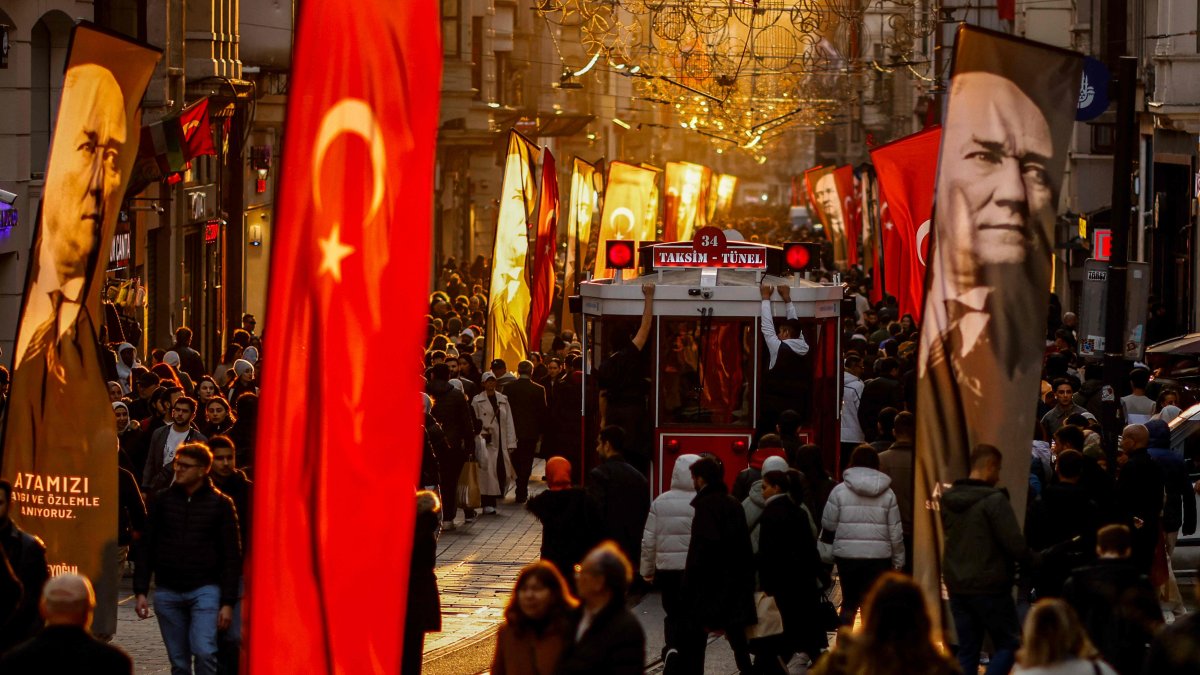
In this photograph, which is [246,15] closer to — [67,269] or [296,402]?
[67,269]

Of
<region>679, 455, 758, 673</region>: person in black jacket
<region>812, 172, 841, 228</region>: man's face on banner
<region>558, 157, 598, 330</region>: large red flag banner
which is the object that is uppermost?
<region>812, 172, 841, 228</region>: man's face on banner

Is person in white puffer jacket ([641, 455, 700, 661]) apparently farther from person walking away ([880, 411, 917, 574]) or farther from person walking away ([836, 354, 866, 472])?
person walking away ([836, 354, 866, 472])

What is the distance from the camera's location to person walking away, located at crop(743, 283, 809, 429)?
17.8 m

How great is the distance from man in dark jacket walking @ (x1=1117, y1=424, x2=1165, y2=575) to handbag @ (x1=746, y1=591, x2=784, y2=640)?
2654 mm

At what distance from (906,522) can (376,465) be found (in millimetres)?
8162

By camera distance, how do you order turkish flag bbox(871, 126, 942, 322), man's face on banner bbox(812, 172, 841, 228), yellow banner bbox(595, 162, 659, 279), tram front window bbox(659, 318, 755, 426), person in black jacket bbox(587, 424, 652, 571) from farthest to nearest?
man's face on banner bbox(812, 172, 841, 228), yellow banner bbox(595, 162, 659, 279), turkish flag bbox(871, 126, 942, 322), tram front window bbox(659, 318, 755, 426), person in black jacket bbox(587, 424, 652, 571)

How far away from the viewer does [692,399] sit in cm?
1773

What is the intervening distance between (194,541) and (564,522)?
9.18 ft

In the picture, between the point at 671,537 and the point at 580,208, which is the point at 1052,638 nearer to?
the point at 671,537

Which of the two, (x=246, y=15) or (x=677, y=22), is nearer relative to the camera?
(x=677, y=22)

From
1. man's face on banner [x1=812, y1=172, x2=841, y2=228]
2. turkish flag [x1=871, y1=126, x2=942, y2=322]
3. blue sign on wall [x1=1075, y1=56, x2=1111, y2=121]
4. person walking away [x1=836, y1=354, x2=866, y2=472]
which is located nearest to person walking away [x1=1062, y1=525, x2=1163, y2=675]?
person walking away [x1=836, y1=354, x2=866, y2=472]

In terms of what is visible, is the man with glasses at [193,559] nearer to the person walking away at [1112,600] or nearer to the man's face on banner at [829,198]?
the person walking away at [1112,600]

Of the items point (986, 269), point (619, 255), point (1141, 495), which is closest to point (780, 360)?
point (619, 255)

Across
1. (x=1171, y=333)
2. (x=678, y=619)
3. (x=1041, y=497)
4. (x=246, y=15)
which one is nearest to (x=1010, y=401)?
(x=1041, y=497)
